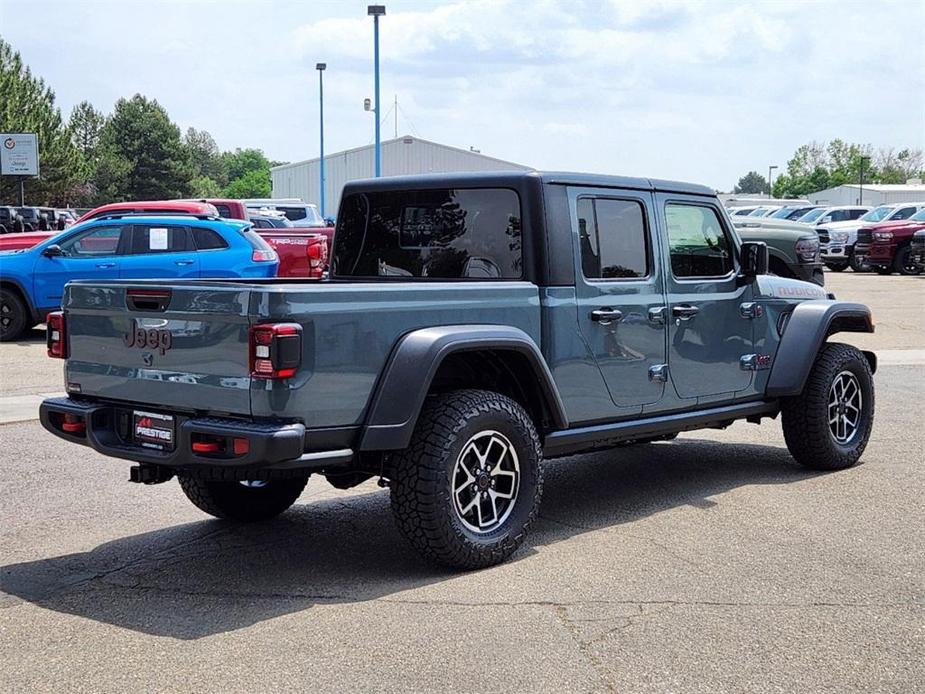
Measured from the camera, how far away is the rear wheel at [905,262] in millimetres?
30250

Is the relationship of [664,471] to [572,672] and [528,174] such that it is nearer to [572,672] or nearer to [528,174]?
[528,174]

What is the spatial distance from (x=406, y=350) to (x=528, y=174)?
55.0 inches

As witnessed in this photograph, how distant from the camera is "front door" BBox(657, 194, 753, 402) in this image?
703cm

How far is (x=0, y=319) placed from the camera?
51.9 ft

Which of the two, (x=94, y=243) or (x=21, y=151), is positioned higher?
(x=21, y=151)

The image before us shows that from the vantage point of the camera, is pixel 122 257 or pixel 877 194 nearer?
pixel 122 257

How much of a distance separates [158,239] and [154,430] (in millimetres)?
10852

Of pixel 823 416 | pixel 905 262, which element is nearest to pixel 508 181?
pixel 823 416

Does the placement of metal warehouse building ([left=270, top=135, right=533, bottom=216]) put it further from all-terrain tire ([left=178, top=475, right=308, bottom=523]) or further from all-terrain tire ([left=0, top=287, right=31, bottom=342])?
all-terrain tire ([left=178, top=475, right=308, bottom=523])

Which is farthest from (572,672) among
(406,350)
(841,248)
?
(841,248)

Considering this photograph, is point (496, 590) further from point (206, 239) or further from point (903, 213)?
point (903, 213)

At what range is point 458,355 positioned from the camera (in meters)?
5.94

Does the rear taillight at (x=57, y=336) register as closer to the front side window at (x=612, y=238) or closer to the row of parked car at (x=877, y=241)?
the front side window at (x=612, y=238)

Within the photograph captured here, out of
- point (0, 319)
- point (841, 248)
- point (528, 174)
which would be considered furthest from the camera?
point (841, 248)
